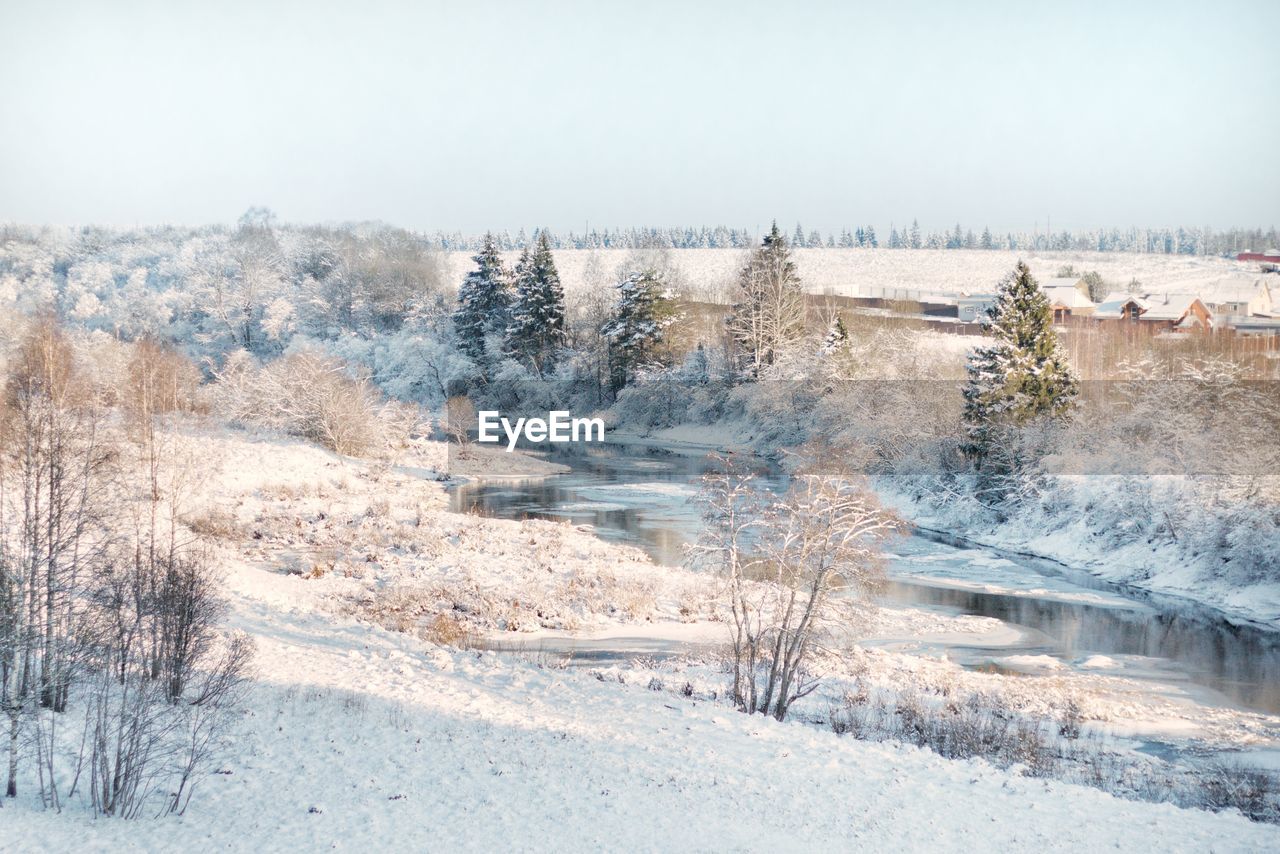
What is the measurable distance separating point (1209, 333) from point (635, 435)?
36350 millimetres

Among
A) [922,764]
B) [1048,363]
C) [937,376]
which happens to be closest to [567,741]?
[922,764]

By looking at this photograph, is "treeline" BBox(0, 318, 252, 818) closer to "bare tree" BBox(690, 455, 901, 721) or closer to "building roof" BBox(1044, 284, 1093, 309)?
"bare tree" BBox(690, 455, 901, 721)

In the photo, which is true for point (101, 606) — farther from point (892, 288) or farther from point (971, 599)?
point (892, 288)

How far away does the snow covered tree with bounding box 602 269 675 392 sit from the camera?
63.5 meters

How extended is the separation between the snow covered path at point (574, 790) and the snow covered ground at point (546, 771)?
0.11ft

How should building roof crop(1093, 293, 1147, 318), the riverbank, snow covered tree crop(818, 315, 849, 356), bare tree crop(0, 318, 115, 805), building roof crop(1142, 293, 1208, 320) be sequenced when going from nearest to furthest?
1. bare tree crop(0, 318, 115, 805)
2. the riverbank
3. snow covered tree crop(818, 315, 849, 356)
4. building roof crop(1142, 293, 1208, 320)
5. building roof crop(1093, 293, 1147, 318)

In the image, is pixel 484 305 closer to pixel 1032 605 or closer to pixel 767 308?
pixel 767 308

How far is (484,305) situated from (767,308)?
23.5m

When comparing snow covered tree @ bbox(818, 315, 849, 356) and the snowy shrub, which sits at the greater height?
snow covered tree @ bbox(818, 315, 849, 356)

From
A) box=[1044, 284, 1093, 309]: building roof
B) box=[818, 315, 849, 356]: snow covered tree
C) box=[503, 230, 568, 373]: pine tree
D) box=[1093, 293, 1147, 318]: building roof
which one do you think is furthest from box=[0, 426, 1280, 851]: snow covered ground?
box=[1044, 284, 1093, 309]: building roof

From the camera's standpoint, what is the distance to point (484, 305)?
6962 centimetres

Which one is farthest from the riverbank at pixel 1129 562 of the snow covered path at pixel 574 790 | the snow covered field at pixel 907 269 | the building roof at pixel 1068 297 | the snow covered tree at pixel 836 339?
the snow covered field at pixel 907 269

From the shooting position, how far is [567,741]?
12.2 m

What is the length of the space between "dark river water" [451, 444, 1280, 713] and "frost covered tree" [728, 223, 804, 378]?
794 inches
